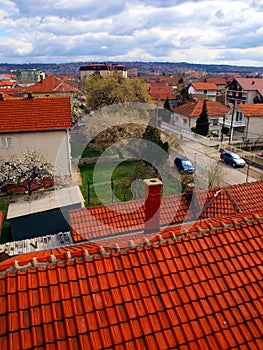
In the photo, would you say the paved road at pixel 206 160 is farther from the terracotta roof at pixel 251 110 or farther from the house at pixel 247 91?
the house at pixel 247 91

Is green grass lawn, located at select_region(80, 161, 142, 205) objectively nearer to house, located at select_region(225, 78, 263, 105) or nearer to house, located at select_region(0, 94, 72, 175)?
house, located at select_region(0, 94, 72, 175)

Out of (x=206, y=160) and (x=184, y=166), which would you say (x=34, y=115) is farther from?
(x=206, y=160)

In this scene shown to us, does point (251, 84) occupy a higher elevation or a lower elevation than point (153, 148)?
higher

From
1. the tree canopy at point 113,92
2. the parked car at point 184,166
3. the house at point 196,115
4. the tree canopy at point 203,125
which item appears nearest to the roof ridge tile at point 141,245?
the parked car at point 184,166

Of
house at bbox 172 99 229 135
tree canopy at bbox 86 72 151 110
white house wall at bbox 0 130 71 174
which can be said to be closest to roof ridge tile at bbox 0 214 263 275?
white house wall at bbox 0 130 71 174

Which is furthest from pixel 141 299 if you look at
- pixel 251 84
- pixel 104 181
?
pixel 251 84

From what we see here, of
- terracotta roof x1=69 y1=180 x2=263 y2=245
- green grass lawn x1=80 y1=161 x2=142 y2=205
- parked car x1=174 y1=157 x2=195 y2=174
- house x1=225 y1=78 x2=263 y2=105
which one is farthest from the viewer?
house x1=225 y1=78 x2=263 y2=105

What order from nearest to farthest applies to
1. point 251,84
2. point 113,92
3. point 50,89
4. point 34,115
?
point 34,115 < point 113,92 < point 50,89 < point 251,84
